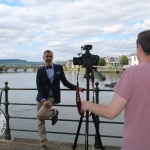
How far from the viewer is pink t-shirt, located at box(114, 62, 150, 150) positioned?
1.32 meters

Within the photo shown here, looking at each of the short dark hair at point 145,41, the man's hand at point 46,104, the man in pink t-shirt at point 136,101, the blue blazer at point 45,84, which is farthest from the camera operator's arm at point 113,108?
the blue blazer at point 45,84

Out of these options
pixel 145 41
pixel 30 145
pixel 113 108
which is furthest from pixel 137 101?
pixel 30 145

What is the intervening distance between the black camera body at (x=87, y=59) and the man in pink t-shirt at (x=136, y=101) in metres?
1.09

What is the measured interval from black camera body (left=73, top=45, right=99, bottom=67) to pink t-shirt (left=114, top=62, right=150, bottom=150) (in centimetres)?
113

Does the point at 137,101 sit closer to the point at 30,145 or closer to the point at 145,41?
the point at 145,41

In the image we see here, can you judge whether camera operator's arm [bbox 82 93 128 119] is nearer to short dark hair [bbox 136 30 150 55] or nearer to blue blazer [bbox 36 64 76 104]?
A: short dark hair [bbox 136 30 150 55]

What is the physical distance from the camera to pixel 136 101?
1.35 meters

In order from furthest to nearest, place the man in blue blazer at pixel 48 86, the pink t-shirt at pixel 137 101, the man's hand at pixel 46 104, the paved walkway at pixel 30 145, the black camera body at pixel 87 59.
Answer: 1. the paved walkway at pixel 30 145
2. the man in blue blazer at pixel 48 86
3. the man's hand at pixel 46 104
4. the black camera body at pixel 87 59
5. the pink t-shirt at pixel 137 101

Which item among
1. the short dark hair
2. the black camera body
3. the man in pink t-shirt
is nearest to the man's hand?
the black camera body

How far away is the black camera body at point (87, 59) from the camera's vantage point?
2.48 metres

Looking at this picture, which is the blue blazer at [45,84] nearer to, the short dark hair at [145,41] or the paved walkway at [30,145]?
the paved walkway at [30,145]

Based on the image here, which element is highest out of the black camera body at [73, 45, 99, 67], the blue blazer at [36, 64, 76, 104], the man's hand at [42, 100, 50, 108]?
the black camera body at [73, 45, 99, 67]

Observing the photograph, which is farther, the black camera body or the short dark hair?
the black camera body

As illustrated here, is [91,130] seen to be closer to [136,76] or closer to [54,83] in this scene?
[54,83]
